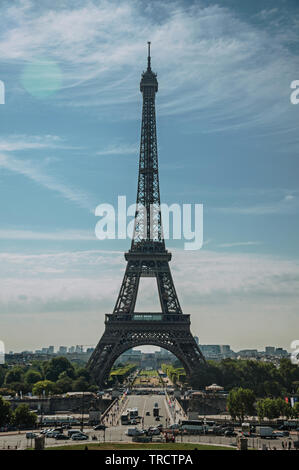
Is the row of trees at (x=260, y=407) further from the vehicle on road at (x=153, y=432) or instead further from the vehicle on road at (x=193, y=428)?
the vehicle on road at (x=153, y=432)

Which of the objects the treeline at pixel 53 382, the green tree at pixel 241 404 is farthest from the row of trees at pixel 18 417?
the green tree at pixel 241 404

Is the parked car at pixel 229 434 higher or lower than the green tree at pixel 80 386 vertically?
lower

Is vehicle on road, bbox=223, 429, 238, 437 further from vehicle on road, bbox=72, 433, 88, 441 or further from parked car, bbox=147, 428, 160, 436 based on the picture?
vehicle on road, bbox=72, 433, 88, 441

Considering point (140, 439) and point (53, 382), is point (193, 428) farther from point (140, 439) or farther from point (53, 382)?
point (53, 382)

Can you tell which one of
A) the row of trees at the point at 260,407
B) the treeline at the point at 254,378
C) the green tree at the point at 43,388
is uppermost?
the treeline at the point at 254,378

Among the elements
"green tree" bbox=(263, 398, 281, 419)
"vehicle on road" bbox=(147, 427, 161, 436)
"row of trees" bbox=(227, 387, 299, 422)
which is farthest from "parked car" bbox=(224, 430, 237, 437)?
"green tree" bbox=(263, 398, 281, 419)
